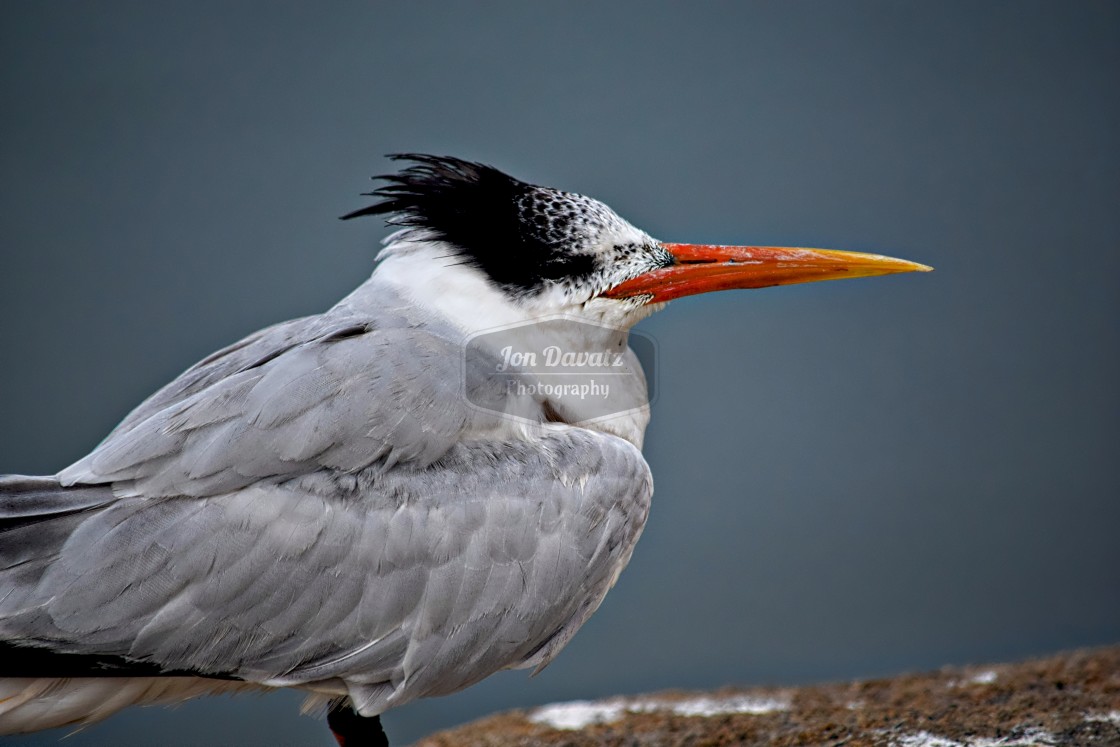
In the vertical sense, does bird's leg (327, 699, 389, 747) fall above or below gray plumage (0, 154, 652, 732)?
below

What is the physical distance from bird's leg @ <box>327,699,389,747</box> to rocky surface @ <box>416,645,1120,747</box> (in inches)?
35.6

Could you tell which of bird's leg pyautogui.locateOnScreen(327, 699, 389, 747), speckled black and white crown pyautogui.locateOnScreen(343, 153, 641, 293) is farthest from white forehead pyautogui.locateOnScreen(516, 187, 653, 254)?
bird's leg pyautogui.locateOnScreen(327, 699, 389, 747)

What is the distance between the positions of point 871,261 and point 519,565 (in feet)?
5.19

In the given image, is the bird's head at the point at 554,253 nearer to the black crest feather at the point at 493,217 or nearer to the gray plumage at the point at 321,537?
the black crest feather at the point at 493,217

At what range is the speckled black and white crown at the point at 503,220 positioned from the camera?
10.8 feet

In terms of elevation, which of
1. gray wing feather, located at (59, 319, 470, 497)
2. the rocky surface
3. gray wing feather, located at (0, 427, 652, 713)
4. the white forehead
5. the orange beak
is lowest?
the rocky surface

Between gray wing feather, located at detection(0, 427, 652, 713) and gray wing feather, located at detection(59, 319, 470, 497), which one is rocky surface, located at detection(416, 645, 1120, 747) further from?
gray wing feather, located at detection(59, 319, 470, 497)

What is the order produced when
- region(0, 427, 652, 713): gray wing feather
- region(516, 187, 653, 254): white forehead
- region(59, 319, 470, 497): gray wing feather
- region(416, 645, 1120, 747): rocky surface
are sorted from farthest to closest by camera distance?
region(416, 645, 1120, 747): rocky surface
region(516, 187, 653, 254): white forehead
region(59, 319, 470, 497): gray wing feather
region(0, 427, 652, 713): gray wing feather

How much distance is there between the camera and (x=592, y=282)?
3301 mm

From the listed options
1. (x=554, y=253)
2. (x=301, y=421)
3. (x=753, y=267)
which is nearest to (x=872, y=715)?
(x=753, y=267)

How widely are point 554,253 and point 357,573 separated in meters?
1.16

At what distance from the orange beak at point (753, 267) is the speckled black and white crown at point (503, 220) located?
217mm

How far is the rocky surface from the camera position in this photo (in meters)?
3.41
